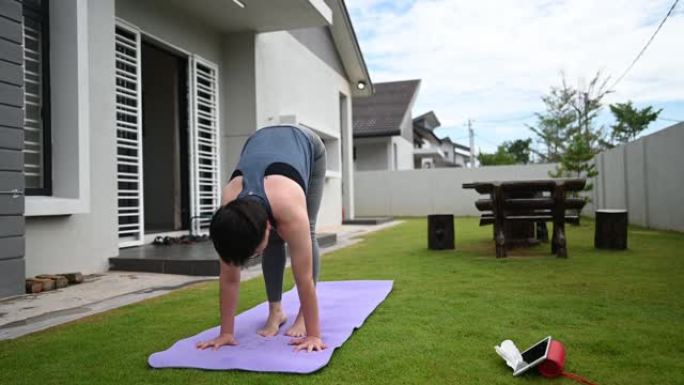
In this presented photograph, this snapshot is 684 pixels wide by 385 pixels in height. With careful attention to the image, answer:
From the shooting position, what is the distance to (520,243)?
274 inches

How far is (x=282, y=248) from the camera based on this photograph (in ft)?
9.76

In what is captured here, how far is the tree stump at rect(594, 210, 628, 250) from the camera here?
6.56m

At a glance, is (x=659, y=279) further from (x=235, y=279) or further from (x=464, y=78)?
(x=464, y=78)

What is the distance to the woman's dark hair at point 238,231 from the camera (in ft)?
6.72

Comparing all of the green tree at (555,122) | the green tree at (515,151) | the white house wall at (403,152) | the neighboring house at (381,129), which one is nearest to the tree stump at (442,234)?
the neighboring house at (381,129)

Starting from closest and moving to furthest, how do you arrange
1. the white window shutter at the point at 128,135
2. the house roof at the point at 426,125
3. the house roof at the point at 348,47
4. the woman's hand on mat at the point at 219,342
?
1. the woman's hand on mat at the point at 219,342
2. the white window shutter at the point at 128,135
3. the house roof at the point at 348,47
4. the house roof at the point at 426,125

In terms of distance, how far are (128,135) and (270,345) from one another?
15.1 ft

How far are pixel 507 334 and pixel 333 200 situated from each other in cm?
1062

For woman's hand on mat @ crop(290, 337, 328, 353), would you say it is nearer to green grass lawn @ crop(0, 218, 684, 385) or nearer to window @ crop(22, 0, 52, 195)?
green grass lawn @ crop(0, 218, 684, 385)

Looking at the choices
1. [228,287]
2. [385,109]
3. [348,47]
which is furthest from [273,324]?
[385,109]

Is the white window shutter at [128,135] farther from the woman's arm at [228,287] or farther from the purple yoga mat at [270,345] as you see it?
the woman's arm at [228,287]

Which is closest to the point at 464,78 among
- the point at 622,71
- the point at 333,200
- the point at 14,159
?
the point at 622,71

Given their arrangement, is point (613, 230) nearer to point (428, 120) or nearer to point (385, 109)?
point (385, 109)

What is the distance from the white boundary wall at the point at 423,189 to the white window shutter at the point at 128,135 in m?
12.6
